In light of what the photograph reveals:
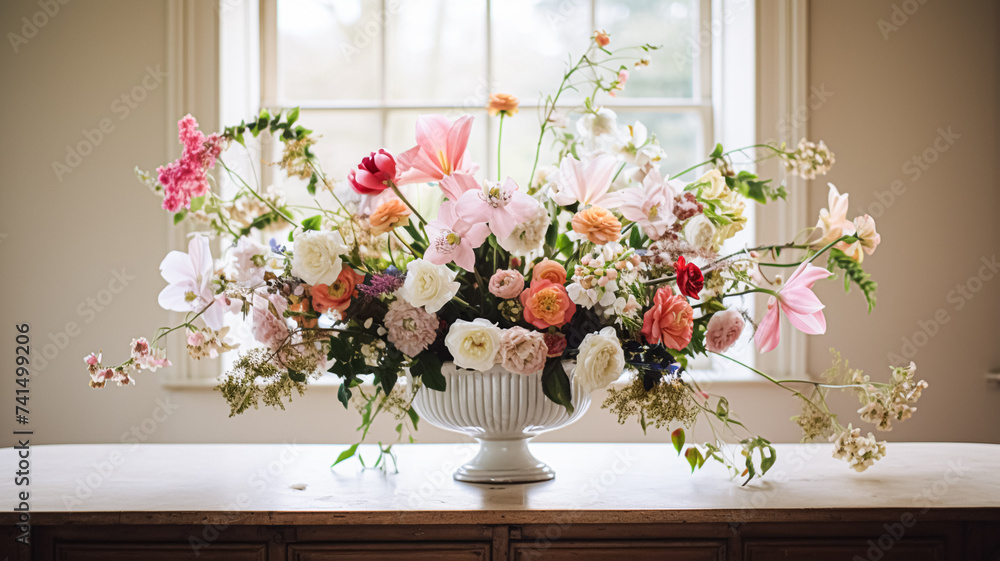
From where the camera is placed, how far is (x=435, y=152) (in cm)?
110

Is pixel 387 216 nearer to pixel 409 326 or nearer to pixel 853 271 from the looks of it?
pixel 409 326

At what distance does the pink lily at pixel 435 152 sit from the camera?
109cm

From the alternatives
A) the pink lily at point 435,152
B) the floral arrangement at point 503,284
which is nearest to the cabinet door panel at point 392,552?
the floral arrangement at point 503,284

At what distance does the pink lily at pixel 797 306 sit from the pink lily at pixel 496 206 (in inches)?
16.9

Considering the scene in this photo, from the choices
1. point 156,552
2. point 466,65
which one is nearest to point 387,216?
point 156,552

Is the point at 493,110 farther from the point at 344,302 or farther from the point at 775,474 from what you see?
the point at 775,474

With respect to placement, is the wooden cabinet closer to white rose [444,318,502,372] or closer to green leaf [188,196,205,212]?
white rose [444,318,502,372]

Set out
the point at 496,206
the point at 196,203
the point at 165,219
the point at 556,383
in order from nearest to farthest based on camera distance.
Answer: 1. the point at 496,206
2. the point at 556,383
3. the point at 196,203
4. the point at 165,219

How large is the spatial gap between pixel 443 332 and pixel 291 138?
0.39 m

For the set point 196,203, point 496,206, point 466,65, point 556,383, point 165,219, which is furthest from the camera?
point 466,65

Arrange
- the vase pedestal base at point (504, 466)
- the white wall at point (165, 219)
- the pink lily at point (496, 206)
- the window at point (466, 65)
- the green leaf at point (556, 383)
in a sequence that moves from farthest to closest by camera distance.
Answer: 1. the window at point (466, 65)
2. the white wall at point (165, 219)
3. the vase pedestal base at point (504, 466)
4. the green leaf at point (556, 383)
5. the pink lily at point (496, 206)

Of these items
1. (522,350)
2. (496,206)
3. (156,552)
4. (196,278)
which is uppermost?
(496,206)

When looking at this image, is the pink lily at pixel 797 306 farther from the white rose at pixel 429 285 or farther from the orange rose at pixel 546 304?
the white rose at pixel 429 285

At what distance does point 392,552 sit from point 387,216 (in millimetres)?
491
